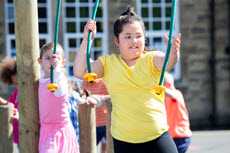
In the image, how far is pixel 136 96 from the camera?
440 centimetres

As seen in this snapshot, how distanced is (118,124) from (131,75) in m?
0.33

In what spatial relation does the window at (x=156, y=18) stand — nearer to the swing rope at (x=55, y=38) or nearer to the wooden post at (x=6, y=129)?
the wooden post at (x=6, y=129)

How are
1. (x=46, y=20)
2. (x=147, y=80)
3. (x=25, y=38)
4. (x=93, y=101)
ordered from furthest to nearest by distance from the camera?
(x=46, y=20), (x=93, y=101), (x=25, y=38), (x=147, y=80)

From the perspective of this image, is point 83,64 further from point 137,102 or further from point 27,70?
point 27,70

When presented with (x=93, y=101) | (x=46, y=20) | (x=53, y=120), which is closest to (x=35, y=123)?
(x=53, y=120)

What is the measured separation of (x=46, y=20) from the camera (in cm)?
1541

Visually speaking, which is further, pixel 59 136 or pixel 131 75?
pixel 59 136

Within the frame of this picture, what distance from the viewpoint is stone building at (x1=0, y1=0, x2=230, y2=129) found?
1566 centimetres

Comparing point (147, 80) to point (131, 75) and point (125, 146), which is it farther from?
point (125, 146)

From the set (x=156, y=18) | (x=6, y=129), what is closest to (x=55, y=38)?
(x=6, y=129)

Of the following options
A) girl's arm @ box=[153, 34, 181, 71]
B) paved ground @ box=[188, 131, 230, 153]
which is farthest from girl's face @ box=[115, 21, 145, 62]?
paved ground @ box=[188, 131, 230, 153]

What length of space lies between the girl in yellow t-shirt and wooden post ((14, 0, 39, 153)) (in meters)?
0.68

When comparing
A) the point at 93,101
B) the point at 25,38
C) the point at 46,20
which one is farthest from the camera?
the point at 46,20

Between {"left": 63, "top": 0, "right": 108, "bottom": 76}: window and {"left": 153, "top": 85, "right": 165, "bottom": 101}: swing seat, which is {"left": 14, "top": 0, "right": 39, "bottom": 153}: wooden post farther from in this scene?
{"left": 63, "top": 0, "right": 108, "bottom": 76}: window
